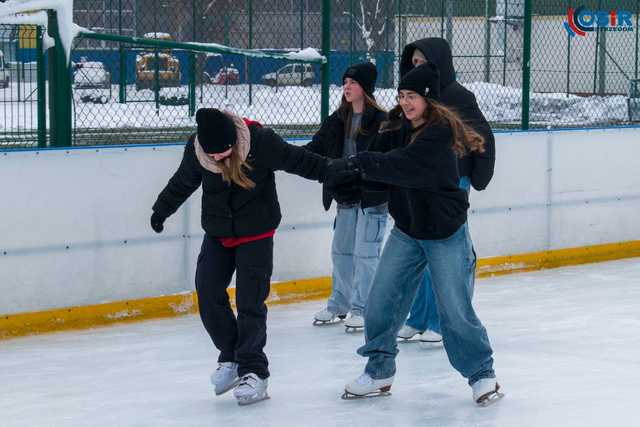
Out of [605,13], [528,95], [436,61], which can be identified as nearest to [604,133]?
[528,95]

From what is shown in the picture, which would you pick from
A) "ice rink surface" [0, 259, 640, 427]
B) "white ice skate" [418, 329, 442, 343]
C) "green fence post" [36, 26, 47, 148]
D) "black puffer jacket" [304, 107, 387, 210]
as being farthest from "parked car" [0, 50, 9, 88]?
"white ice skate" [418, 329, 442, 343]

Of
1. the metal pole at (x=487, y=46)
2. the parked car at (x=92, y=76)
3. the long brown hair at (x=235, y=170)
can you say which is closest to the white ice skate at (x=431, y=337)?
the long brown hair at (x=235, y=170)

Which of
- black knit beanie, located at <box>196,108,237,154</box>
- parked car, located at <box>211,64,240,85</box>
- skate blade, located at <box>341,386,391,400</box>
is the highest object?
parked car, located at <box>211,64,240,85</box>

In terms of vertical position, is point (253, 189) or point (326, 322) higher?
point (253, 189)

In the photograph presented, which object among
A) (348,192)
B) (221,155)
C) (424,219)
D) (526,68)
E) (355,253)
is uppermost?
(526,68)

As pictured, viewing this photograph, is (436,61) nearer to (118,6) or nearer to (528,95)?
(118,6)

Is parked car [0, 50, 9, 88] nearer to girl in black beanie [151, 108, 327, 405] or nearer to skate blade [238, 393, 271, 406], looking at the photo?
girl in black beanie [151, 108, 327, 405]

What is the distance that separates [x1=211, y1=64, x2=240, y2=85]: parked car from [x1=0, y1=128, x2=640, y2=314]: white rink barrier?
207cm

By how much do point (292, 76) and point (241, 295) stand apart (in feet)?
13.8

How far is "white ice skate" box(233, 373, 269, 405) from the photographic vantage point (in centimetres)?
551

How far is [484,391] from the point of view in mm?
5492

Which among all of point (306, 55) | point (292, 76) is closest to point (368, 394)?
point (306, 55)

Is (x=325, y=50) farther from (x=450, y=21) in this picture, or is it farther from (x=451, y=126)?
(x=451, y=126)

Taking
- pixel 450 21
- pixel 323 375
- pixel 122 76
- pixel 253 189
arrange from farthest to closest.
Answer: pixel 450 21 < pixel 122 76 < pixel 323 375 < pixel 253 189
